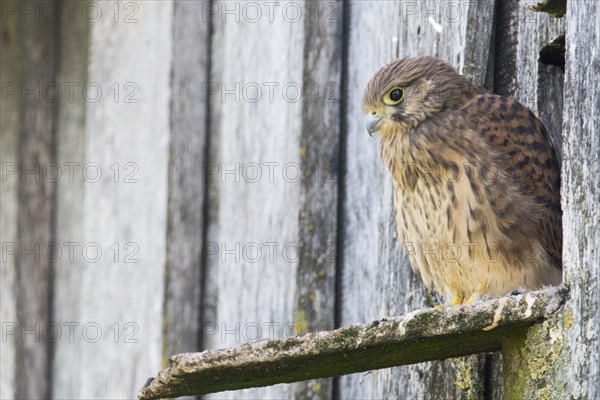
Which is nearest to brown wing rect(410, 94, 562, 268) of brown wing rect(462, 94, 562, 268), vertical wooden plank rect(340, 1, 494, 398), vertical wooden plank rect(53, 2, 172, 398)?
brown wing rect(462, 94, 562, 268)

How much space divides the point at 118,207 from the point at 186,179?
484mm

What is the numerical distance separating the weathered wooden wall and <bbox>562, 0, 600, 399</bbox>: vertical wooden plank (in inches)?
9.8

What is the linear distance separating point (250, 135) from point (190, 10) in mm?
492

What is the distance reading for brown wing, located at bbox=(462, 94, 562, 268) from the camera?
3.43 meters

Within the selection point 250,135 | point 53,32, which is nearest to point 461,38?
point 250,135

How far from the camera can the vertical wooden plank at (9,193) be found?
16.5 ft

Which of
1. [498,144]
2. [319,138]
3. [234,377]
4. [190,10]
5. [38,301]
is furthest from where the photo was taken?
[38,301]

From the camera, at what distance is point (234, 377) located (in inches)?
115

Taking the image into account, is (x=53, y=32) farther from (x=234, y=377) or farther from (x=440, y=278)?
(x=234, y=377)

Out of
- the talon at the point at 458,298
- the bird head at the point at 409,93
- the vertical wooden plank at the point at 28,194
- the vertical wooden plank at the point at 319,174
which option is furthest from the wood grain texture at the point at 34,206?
the talon at the point at 458,298

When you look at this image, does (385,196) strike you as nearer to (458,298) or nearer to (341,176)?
(341,176)

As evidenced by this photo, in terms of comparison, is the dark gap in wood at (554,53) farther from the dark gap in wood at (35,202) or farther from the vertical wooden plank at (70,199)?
the dark gap in wood at (35,202)

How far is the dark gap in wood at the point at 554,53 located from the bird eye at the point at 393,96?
0.46m

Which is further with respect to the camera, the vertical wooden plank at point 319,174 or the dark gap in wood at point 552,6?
the vertical wooden plank at point 319,174
